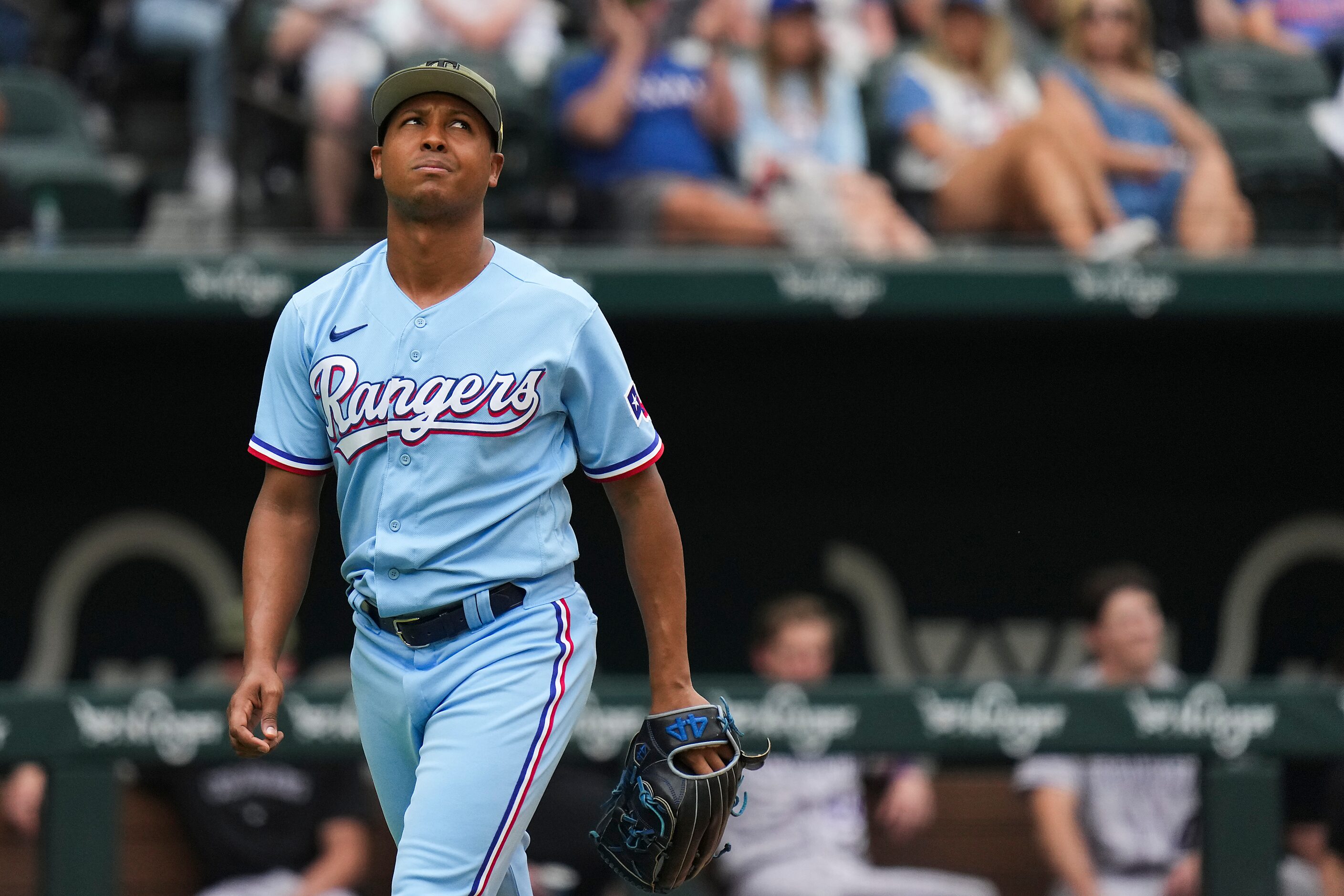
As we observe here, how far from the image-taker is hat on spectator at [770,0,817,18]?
5.93 m

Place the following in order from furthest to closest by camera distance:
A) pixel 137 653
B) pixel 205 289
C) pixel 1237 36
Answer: pixel 1237 36, pixel 137 653, pixel 205 289

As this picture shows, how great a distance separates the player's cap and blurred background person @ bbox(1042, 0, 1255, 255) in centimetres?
352

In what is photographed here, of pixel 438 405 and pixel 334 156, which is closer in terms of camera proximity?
pixel 438 405

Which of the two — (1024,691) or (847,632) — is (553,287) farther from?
(847,632)

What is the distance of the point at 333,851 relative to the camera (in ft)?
14.4

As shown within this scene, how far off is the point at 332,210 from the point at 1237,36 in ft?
11.9

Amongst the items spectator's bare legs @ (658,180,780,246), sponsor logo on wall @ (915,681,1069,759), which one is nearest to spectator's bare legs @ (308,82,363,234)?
spectator's bare legs @ (658,180,780,246)

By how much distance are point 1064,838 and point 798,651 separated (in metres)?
0.99

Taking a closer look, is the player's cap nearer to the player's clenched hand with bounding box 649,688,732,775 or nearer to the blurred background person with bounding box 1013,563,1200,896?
the player's clenched hand with bounding box 649,688,732,775

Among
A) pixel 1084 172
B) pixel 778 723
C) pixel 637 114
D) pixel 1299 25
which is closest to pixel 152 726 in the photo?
pixel 778 723

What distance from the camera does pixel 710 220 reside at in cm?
562

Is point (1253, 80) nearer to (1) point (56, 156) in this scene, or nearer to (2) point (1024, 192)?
(2) point (1024, 192)

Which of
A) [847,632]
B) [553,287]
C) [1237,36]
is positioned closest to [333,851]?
[553,287]

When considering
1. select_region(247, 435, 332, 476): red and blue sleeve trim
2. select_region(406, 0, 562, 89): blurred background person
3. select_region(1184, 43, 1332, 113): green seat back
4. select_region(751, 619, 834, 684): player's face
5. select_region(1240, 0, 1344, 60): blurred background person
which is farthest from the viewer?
select_region(1240, 0, 1344, 60): blurred background person
